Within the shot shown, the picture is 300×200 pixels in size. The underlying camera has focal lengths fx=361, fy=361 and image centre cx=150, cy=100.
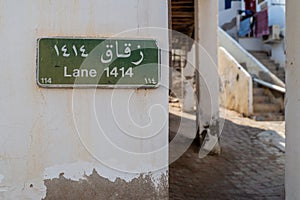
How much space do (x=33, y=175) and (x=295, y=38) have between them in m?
2.33

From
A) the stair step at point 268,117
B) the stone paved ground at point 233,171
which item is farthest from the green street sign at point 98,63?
the stair step at point 268,117

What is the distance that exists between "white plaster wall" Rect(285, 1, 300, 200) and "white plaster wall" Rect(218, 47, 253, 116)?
662cm

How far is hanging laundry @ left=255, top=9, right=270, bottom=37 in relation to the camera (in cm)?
1285

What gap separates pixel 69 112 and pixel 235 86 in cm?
843

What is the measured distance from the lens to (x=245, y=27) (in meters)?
14.7

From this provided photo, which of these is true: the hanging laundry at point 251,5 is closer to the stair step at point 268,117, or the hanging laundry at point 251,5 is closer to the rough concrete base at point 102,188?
the stair step at point 268,117

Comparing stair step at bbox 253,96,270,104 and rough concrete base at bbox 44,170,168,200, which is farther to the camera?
stair step at bbox 253,96,270,104

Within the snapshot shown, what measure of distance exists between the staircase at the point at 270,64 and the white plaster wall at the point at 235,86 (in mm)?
1628

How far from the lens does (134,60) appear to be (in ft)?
8.52

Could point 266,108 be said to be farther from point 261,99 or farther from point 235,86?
point 235,86

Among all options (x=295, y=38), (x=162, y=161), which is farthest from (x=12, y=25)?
(x=295, y=38)

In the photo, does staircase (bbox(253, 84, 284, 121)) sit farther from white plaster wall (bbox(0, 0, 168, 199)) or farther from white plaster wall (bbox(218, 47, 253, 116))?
white plaster wall (bbox(0, 0, 168, 199))

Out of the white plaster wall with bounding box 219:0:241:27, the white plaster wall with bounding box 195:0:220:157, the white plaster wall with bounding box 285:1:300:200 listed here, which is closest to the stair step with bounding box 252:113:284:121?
the white plaster wall with bounding box 195:0:220:157

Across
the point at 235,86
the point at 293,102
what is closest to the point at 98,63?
the point at 293,102
